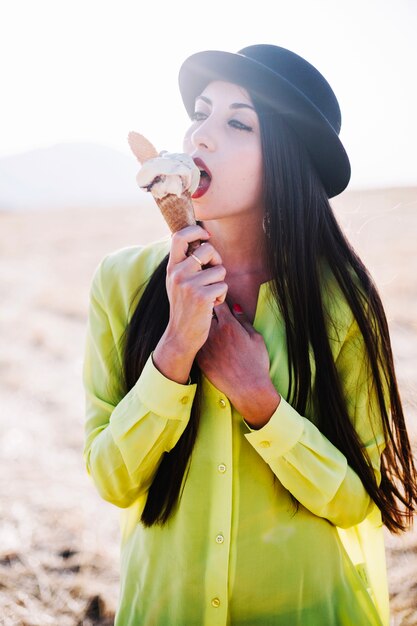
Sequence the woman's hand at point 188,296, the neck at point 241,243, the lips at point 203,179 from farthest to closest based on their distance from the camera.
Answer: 1. the neck at point 241,243
2. the lips at point 203,179
3. the woman's hand at point 188,296

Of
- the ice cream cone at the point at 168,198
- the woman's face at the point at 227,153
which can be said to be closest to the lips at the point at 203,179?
the woman's face at the point at 227,153

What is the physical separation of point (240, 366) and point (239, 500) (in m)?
0.42

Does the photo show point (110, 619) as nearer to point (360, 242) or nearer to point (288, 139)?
point (360, 242)

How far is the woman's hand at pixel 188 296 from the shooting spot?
5.37 feet

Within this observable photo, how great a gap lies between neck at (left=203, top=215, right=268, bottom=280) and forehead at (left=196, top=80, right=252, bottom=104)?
39cm

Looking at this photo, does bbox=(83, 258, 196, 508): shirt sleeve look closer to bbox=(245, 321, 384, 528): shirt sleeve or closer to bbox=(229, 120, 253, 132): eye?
bbox=(245, 321, 384, 528): shirt sleeve

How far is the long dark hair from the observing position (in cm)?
192

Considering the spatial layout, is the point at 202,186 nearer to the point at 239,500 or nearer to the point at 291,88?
the point at 291,88

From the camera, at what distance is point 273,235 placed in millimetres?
2062

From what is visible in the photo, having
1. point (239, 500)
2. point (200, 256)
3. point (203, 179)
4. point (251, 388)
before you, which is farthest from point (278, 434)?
point (203, 179)

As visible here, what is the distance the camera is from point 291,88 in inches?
77.0

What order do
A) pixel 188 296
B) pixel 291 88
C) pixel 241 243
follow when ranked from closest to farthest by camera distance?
pixel 188 296
pixel 291 88
pixel 241 243

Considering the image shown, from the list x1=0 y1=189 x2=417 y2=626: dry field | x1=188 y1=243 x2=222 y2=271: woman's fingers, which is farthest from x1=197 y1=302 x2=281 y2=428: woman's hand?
x1=0 y1=189 x2=417 y2=626: dry field

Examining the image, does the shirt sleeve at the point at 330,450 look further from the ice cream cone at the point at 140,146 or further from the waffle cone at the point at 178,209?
the ice cream cone at the point at 140,146
